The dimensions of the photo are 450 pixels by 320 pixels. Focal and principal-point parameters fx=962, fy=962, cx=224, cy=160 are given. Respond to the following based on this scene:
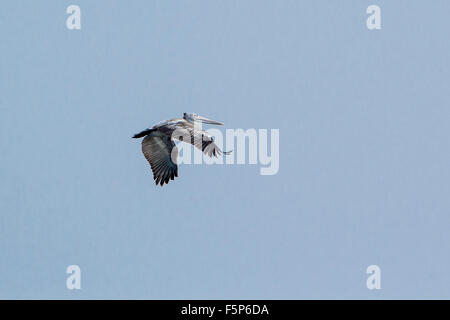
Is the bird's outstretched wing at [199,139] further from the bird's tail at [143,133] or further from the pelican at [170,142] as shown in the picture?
the bird's tail at [143,133]

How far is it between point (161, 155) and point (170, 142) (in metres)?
0.47

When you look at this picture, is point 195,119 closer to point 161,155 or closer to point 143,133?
point 161,155

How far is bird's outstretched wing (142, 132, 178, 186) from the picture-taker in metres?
20.8

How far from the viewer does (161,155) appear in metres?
21.1

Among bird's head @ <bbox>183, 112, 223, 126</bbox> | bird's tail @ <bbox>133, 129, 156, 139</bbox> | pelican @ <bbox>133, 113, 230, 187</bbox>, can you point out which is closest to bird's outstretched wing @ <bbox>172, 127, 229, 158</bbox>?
pelican @ <bbox>133, 113, 230, 187</bbox>

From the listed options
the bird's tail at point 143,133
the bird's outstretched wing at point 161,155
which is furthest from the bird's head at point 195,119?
the bird's tail at point 143,133

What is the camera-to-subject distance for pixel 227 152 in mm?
18859

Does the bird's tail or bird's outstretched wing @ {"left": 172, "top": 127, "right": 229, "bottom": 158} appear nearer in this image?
bird's outstretched wing @ {"left": 172, "top": 127, "right": 229, "bottom": 158}

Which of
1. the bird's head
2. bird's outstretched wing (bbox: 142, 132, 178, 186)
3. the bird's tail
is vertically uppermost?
the bird's head

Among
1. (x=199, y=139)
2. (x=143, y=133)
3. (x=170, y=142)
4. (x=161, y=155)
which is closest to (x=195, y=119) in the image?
(x=170, y=142)

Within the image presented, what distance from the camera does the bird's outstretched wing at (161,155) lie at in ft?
68.1

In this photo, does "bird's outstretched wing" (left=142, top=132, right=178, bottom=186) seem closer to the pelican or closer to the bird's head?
the pelican
